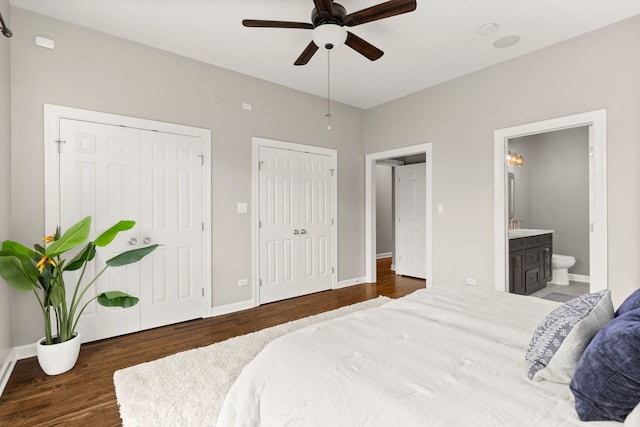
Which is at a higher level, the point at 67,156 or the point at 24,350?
the point at 67,156

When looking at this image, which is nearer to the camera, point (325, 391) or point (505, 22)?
point (325, 391)

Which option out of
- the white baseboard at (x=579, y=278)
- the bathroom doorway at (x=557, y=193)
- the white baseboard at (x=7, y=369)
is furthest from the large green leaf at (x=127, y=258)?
the white baseboard at (x=579, y=278)

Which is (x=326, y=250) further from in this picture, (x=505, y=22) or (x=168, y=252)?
(x=505, y=22)

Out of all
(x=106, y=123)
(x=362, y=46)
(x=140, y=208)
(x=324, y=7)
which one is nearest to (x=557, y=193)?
(x=362, y=46)

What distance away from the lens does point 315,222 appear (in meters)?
4.72

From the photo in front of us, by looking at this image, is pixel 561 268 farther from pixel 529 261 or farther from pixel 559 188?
pixel 559 188

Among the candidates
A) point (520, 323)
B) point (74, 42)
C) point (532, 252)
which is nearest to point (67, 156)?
point (74, 42)

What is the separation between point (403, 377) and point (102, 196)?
3155mm

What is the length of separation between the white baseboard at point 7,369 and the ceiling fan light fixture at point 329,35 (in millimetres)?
3411

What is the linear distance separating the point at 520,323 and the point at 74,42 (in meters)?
4.16

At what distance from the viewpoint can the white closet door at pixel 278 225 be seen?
4.17 metres

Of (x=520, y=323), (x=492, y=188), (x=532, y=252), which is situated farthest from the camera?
(x=532, y=252)

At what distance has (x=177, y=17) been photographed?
2.84m

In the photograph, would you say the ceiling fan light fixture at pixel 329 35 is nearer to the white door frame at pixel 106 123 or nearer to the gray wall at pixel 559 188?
the white door frame at pixel 106 123
